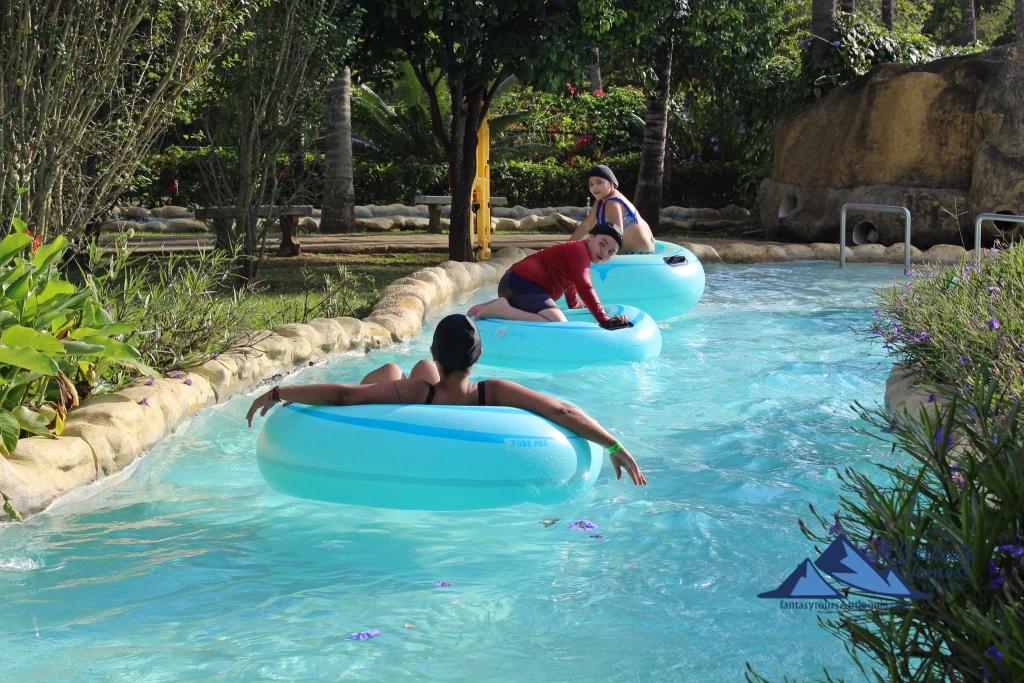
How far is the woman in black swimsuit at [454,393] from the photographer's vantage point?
447cm

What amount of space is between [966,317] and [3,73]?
5.55 m

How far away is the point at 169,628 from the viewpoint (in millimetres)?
3680

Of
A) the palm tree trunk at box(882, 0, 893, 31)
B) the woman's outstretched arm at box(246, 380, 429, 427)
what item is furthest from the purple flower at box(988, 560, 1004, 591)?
the palm tree trunk at box(882, 0, 893, 31)

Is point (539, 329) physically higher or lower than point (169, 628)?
higher

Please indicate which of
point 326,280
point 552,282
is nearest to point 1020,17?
point 552,282

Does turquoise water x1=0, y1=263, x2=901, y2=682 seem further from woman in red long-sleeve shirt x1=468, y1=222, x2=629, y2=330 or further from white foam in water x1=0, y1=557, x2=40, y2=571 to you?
woman in red long-sleeve shirt x1=468, y1=222, x2=629, y2=330

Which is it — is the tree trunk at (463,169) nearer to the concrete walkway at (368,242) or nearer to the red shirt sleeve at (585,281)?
the concrete walkway at (368,242)

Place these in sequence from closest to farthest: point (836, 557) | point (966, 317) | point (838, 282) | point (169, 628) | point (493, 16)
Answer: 1. point (836, 557)
2. point (169, 628)
3. point (966, 317)
4. point (493, 16)
5. point (838, 282)

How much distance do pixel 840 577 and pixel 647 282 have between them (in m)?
7.89

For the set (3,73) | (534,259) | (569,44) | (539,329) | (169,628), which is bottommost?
(169,628)

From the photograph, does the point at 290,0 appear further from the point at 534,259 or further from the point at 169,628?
the point at 169,628

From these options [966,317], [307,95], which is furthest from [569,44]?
[966,317]

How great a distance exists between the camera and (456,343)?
14.6 feet

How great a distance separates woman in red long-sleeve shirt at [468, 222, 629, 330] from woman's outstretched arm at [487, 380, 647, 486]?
2.85 m
